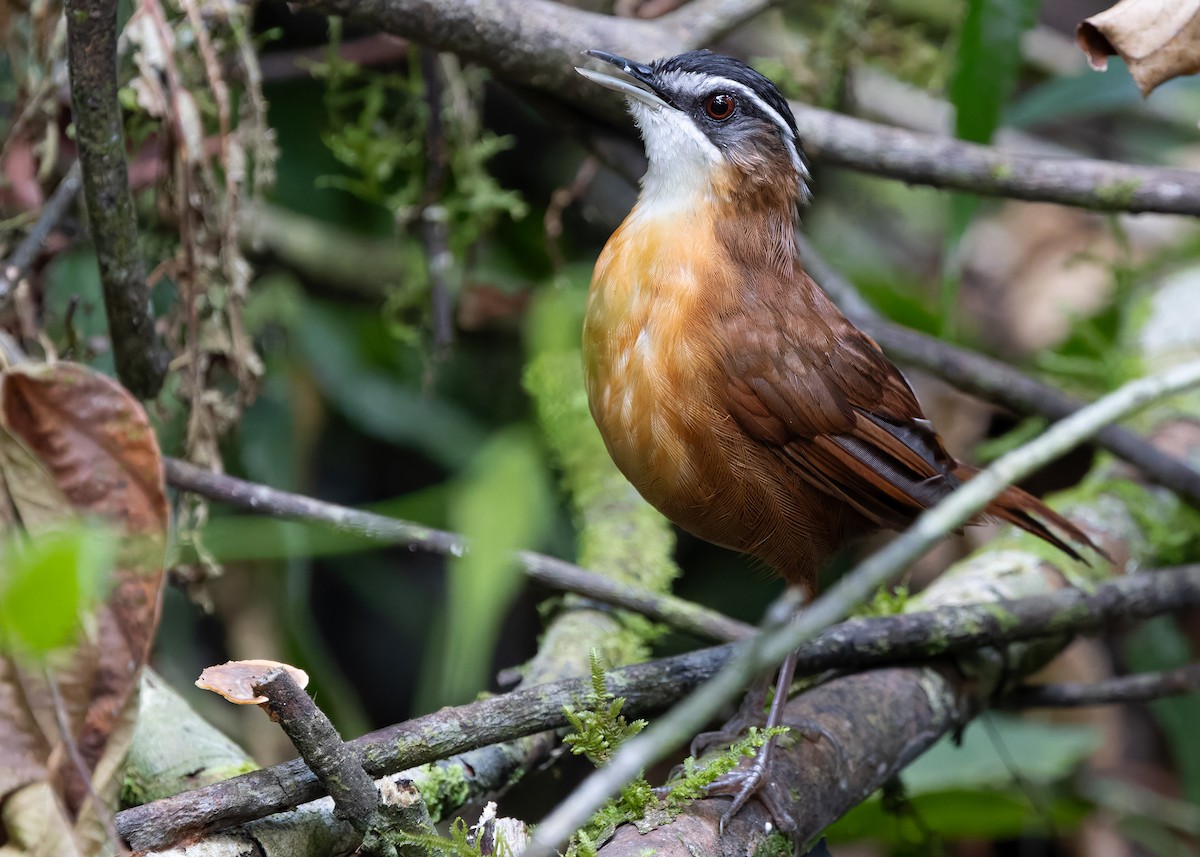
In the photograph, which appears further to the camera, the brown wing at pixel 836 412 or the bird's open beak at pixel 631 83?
the bird's open beak at pixel 631 83

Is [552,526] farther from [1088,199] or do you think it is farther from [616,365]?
[1088,199]

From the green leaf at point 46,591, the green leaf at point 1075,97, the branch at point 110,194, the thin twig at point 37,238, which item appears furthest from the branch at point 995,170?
the green leaf at point 46,591

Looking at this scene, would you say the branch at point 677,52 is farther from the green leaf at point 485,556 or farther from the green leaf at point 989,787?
the green leaf at point 989,787

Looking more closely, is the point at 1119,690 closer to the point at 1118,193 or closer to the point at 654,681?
the point at 1118,193

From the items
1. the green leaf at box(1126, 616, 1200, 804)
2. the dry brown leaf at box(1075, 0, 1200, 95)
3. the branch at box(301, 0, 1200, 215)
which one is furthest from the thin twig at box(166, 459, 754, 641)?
the green leaf at box(1126, 616, 1200, 804)

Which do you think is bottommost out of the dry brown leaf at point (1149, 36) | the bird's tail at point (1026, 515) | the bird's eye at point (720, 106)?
the bird's tail at point (1026, 515)

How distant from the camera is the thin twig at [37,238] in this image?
9.02 feet

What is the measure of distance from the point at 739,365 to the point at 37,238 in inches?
69.4

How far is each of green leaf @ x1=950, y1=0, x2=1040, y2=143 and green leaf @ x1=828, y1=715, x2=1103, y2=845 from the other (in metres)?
2.13

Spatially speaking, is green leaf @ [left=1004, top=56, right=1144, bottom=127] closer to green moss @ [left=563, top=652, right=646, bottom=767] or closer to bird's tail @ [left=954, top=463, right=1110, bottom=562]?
bird's tail @ [left=954, top=463, right=1110, bottom=562]

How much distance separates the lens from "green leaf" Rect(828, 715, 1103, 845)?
13.1 feet

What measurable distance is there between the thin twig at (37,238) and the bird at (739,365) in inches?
53.2

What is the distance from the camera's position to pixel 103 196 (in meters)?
2.52

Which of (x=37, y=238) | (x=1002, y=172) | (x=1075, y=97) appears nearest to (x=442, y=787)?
(x=37, y=238)
